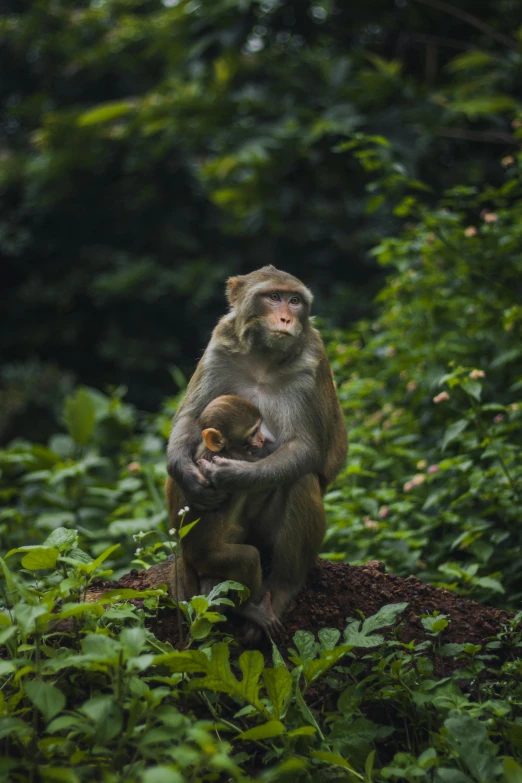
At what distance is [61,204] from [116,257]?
120 centimetres

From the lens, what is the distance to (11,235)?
13.3 metres

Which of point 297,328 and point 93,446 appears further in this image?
point 93,446

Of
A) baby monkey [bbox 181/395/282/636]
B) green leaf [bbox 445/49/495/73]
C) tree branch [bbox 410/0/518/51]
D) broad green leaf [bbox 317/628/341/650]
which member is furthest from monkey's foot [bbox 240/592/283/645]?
tree branch [bbox 410/0/518/51]

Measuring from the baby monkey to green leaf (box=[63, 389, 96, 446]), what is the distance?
4018 mm

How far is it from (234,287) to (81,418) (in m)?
3.72

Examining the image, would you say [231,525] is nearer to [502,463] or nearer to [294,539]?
[294,539]

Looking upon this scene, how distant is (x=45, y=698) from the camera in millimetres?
2557

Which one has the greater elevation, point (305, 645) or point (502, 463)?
point (305, 645)

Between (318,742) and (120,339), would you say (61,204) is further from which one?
(318,742)

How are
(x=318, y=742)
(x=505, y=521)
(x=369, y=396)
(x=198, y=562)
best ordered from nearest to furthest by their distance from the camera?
1. (x=318, y=742)
2. (x=198, y=562)
3. (x=505, y=521)
4. (x=369, y=396)

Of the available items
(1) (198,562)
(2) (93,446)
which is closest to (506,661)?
(1) (198,562)

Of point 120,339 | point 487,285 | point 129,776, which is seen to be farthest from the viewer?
point 120,339

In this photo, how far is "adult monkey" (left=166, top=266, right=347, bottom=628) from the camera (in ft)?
12.3

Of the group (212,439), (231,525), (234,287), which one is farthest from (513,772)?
(234,287)
